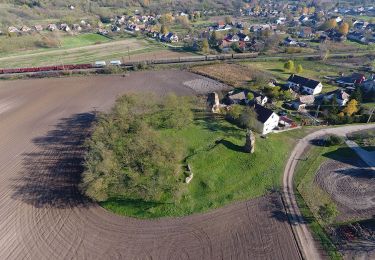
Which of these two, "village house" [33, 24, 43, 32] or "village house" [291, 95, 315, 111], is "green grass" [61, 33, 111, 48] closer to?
"village house" [33, 24, 43, 32]

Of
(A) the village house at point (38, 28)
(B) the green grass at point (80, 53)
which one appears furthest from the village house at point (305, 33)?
(A) the village house at point (38, 28)

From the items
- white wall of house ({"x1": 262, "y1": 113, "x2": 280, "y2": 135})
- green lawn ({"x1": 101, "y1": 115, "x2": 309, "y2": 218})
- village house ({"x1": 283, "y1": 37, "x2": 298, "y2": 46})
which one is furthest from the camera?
village house ({"x1": 283, "y1": 37, "x2": 298, "y2": 46})

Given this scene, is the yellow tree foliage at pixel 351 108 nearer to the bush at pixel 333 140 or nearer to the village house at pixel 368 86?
the bush at pixel 333 140

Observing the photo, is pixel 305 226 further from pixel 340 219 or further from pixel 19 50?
pixel 19 50

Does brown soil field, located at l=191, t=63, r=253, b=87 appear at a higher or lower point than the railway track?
lower

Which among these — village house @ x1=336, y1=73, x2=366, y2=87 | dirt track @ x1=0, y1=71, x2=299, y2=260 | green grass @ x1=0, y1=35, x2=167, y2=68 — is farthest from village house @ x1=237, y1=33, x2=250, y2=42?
dirt track @ x1=0, y1=71, x2=299, y2=260
